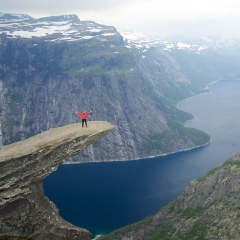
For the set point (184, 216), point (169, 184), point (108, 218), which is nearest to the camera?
point (184, 216)

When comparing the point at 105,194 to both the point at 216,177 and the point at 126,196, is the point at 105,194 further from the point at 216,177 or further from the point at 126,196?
the point at 216,177

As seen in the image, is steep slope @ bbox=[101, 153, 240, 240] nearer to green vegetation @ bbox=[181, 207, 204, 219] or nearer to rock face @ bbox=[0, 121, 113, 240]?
green vegetation @ bbox=[181, 207, 204, 219]

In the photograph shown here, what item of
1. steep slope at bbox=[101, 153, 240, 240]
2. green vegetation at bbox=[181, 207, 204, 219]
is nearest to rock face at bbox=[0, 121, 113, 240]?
steep slope at bbox=[101, 153, 240, 240]

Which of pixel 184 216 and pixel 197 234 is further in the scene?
pixel 184 216

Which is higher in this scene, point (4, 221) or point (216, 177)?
point (4, 221)

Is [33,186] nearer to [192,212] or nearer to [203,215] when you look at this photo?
[203,215]

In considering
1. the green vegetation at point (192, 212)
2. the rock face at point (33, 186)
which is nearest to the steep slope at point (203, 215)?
the green vegetation at point (192, 212)

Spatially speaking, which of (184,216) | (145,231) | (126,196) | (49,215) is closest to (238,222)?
(184,216)
